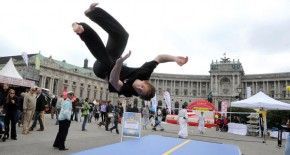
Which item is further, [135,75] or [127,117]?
[127,117]

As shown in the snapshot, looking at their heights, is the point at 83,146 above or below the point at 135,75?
below

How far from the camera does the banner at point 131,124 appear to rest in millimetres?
13789

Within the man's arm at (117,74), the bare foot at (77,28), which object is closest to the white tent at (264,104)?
the man's arm at (117,74)

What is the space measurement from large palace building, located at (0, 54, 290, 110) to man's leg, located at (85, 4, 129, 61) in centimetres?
7941

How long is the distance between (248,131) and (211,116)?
1532cm

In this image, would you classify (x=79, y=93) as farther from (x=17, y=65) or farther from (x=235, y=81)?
(x=235, y=81)

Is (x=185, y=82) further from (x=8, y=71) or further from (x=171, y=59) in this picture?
(x=171, y=59)

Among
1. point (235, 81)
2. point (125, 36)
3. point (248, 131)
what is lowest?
point (248, 131)

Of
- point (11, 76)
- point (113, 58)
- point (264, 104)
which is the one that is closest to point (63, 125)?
point (113, 58)

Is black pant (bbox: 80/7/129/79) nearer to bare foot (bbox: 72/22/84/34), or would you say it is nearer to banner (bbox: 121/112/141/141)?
bare foot (bbox: 72/22/84/34)

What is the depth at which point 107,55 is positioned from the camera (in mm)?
4027

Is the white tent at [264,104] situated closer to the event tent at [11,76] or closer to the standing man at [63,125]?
the event tent at [11,76]

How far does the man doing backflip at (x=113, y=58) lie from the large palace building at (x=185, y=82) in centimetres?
7949

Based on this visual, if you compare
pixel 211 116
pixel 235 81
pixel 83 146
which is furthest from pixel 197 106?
pixel 235 81
